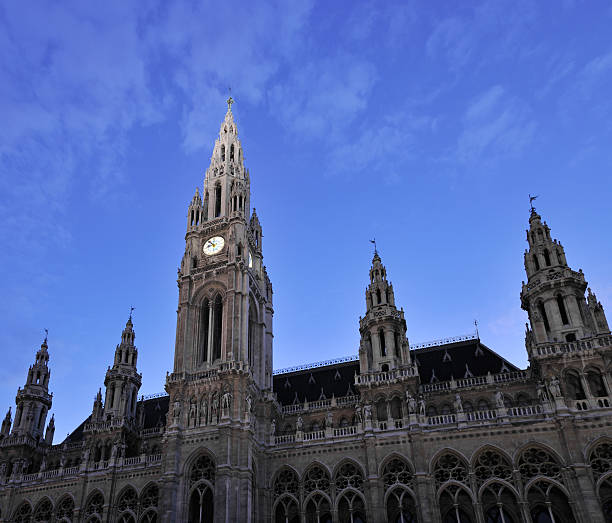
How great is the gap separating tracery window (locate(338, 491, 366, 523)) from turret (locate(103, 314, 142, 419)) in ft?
78.2

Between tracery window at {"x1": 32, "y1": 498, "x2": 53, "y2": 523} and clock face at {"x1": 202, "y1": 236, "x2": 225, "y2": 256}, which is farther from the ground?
clock face at {"x1": 202, "y1": 236, "x2": 225, "y2": 256}

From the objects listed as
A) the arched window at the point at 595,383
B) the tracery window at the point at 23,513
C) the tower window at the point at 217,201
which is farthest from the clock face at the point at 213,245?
the arched window at the point at 595,383

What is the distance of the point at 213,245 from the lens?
173 ft

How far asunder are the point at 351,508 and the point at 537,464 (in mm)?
13026

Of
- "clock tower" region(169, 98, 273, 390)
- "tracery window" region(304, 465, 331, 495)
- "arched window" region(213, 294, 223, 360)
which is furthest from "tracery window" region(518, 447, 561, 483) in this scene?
"arched window" region(213, 294, 223, 360)

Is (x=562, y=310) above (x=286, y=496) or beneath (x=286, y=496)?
above

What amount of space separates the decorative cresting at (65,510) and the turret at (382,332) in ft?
90.6

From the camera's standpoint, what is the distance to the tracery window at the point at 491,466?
35.7 metres

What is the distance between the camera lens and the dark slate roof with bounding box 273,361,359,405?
5031 cm

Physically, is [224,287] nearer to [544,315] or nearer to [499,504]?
[544,315]

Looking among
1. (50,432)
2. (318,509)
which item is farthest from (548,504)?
(50,432)

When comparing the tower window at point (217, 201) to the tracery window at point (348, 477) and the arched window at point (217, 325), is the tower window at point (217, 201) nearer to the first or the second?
the arched window at point (217, 325)

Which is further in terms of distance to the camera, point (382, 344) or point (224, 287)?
point (224, 287)

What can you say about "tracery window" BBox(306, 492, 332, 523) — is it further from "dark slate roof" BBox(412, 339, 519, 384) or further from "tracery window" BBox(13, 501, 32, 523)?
"tracery window" BBox(13, 501, 32, 523)
